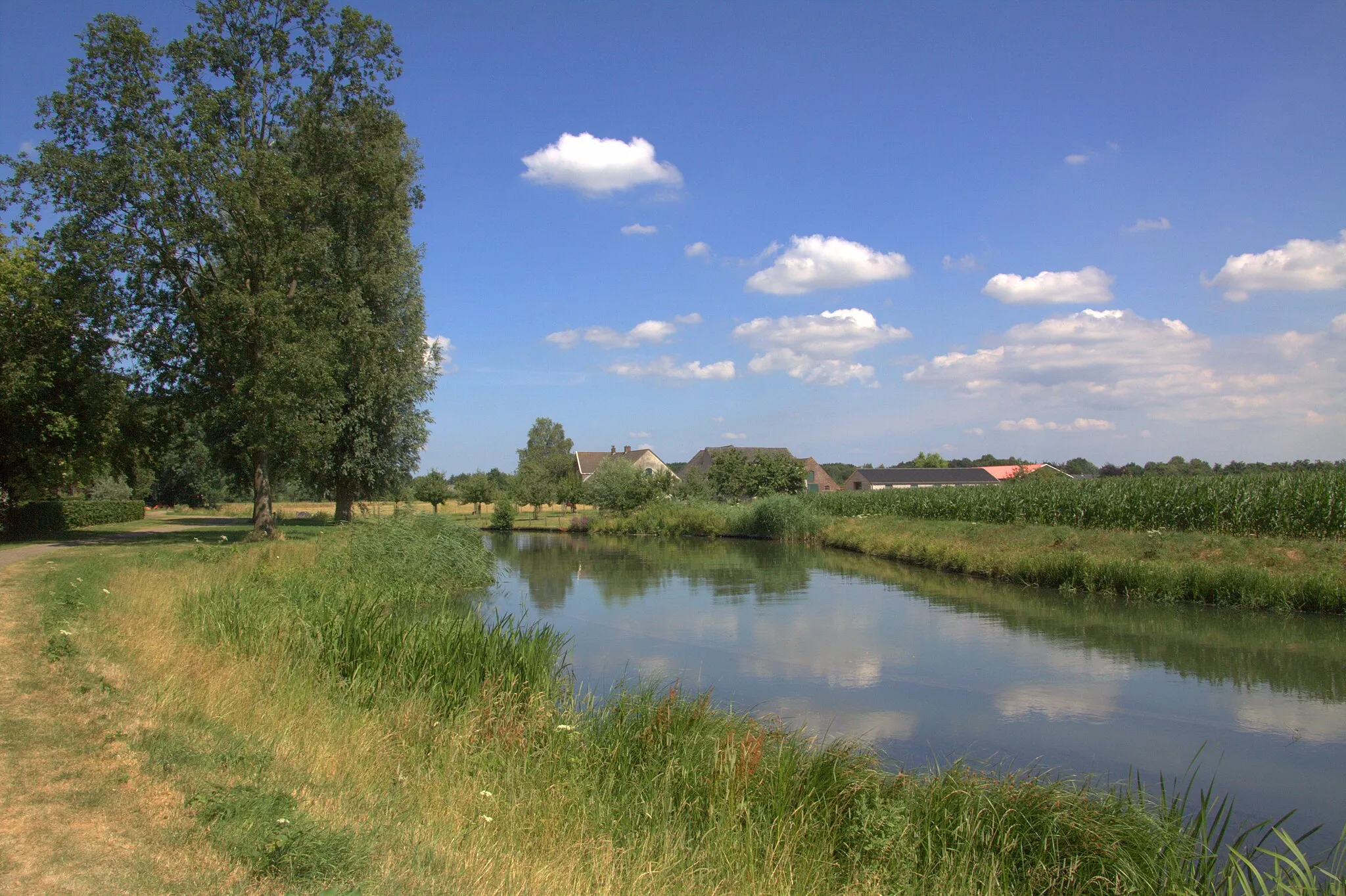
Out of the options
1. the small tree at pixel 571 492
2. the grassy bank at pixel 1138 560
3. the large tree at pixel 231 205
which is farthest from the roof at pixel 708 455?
the large tree at pixel 231 205

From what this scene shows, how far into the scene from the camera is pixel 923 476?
267 feet

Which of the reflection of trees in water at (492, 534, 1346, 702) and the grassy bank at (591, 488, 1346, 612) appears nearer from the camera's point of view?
the reflection of trees in water at (492, 534, 1346, 702)

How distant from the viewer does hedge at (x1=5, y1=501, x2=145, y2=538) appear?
22844 mm

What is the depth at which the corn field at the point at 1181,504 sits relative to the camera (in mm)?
21266

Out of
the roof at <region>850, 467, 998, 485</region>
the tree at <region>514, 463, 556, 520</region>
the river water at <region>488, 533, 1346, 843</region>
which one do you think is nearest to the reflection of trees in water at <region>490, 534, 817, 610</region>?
the river water at <region>488, 533, 1346, 843</region>

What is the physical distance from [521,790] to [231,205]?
1870 centimetres

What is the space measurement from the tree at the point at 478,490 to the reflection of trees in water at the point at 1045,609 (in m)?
25.3

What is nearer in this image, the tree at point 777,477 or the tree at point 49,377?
the tree at point 49,377

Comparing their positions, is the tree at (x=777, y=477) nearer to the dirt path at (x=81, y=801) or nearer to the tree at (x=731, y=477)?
the tree at (x=731, y=477)

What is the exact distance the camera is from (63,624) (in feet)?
30.6

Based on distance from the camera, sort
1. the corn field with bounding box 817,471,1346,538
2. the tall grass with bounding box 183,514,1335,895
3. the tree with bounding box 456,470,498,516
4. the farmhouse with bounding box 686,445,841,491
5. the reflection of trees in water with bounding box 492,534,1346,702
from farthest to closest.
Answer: the farmhouse with bounding box 686,445,841,491 → the tree with bounding box 456,470,498,516 → the corn field with bounding box 817,471,1346,538 → the reflection of trees in water with bounding box 492,534,1346,702 → the tall grass with bounding box 183,514,1335,895

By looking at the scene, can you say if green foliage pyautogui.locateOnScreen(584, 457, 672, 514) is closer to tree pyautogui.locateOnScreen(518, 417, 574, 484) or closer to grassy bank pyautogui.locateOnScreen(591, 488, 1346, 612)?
grassy bank pyautogui.locateOnScreen(591, 488, 1346, 612)

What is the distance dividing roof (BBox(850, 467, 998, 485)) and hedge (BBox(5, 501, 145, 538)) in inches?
2548

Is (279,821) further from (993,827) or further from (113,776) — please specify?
(993,827)
